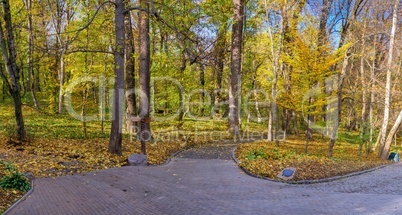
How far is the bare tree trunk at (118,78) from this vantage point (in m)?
11.6

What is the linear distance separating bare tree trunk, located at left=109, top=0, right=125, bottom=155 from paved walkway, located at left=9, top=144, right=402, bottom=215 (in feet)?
5.98

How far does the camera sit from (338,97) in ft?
54.7

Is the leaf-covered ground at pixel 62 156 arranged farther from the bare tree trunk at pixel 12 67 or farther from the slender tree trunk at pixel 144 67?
the slender tree trunk at pixel 144 67

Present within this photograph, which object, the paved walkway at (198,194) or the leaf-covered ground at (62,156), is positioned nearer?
the paved walkway at (198,194)

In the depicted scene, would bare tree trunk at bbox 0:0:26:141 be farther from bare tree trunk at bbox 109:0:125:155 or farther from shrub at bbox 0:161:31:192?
shrub at bbox 0:161:31:192

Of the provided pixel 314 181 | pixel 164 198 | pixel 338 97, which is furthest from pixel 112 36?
pixel 338 97

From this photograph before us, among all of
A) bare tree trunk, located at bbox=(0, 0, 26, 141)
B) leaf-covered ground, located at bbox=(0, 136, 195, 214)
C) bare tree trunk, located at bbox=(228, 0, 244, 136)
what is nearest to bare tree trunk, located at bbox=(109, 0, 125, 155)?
leaf-covered ground, located at bbox=(0, 136, 195, 214)

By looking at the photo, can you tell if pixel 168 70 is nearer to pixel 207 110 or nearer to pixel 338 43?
pixel 338 43

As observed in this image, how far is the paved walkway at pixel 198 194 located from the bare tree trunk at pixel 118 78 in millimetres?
1821

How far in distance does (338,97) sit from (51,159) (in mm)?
13720

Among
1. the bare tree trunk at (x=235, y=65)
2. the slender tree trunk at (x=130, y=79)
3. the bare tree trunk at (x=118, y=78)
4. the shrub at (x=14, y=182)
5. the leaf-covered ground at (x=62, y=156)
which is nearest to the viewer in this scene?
the shrub at (x=14, y=182)

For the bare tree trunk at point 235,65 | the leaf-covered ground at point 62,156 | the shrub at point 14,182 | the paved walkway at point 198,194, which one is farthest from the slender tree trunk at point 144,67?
the shrub at point 14,182

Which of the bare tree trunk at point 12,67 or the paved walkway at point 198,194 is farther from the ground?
the bare tree trunk at point 12,67

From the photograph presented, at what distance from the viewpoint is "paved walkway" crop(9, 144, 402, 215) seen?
22.4 ft
